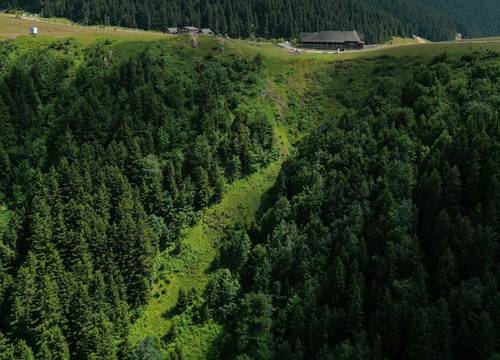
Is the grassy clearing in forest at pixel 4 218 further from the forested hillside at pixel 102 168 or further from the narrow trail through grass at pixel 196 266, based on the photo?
the narrow trail through grass at pixel 196 266

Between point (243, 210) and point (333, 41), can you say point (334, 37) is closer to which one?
point (333, 41)

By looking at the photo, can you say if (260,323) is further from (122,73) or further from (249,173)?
(122,73)

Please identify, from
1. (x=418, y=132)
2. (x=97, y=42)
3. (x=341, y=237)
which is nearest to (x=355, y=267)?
(x=341, y=237)

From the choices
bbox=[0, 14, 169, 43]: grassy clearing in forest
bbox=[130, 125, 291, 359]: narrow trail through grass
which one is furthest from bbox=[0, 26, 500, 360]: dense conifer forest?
bbox=[0, 14, 169, 43]: grassy clearing in forest

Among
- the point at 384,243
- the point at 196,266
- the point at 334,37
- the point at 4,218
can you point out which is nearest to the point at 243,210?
the point at 196,266

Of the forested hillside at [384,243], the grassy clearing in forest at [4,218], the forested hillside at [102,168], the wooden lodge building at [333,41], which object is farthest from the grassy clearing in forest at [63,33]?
the forested hillside at [384,243]
